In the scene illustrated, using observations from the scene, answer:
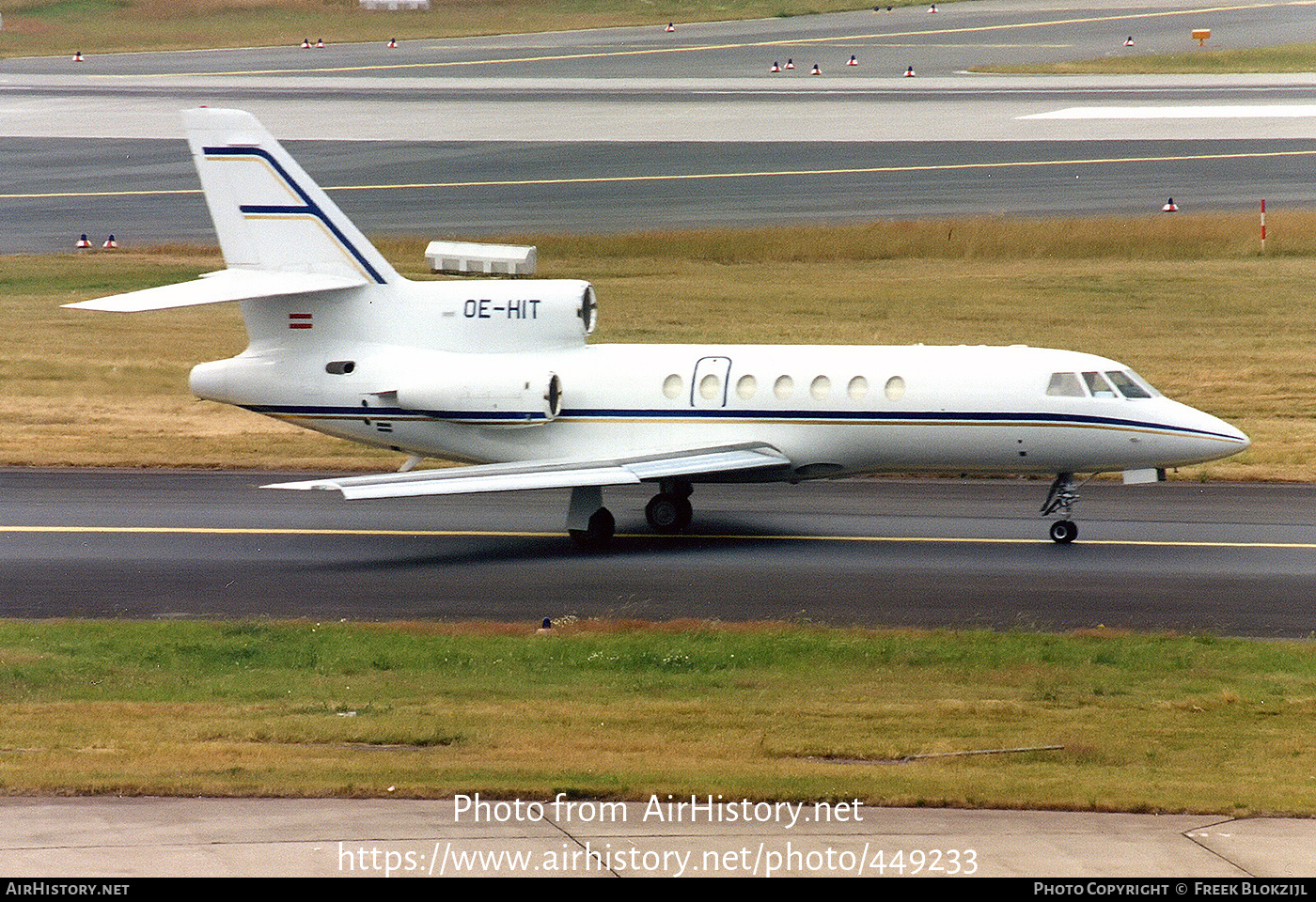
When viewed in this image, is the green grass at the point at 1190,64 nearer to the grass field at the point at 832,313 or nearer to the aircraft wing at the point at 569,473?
the grass field at the point at 832,313

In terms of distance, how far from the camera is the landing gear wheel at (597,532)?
89.3 ft

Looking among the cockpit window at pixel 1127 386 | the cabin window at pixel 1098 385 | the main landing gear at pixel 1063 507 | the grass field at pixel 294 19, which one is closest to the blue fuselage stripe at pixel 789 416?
the cabin window at pixel 1098 385

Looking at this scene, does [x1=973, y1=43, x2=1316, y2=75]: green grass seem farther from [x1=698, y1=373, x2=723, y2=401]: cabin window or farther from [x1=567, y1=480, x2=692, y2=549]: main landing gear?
[x1=567, y1=480, x2=692, y2=549]: main landing gear

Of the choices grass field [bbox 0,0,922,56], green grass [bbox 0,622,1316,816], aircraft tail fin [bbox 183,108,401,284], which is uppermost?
grass field [bbox 0,0,922,56]

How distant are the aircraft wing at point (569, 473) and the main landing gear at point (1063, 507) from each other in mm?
4281

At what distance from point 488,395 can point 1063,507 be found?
30.7ft

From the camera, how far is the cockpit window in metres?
26.8

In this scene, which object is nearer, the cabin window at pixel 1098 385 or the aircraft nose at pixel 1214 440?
the aircraft nose at pixel 1214 440

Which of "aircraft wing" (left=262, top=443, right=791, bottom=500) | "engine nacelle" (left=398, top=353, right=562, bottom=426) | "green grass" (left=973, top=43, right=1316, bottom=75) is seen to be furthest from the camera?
"green grass" (left=973, top=43, right=1316, bottom=75)

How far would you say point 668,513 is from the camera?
28.1 m

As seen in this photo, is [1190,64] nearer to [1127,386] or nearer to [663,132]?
[663,132]

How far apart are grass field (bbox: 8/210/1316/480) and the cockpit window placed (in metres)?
5.94

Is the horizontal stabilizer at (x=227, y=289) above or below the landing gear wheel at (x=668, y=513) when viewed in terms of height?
above

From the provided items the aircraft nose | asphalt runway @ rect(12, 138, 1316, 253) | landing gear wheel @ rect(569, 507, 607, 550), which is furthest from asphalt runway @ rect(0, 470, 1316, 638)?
asphalt runway @ rect(12, 138, 1316, 253)
